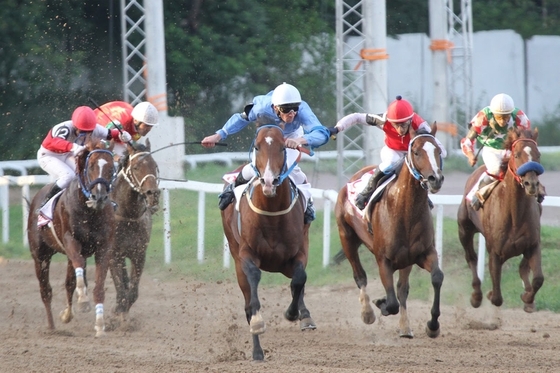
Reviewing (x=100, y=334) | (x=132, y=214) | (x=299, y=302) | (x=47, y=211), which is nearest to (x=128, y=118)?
(x=132, y=214)

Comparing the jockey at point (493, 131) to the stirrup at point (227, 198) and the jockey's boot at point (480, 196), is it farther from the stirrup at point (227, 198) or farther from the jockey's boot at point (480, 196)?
the stirrup at point (227, 198)

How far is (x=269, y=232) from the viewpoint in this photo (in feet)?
26.9

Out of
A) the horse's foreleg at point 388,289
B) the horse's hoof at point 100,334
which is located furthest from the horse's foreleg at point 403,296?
the horse's hoof at point 100,334

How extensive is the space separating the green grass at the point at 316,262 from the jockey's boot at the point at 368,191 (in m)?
2.43

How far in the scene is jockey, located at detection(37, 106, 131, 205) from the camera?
34.9 ft

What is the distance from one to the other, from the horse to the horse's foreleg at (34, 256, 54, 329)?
2.86 metres

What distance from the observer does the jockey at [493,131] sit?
10.3 m

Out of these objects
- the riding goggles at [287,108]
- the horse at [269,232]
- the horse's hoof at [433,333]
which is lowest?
the horse's hoof at [433,333]

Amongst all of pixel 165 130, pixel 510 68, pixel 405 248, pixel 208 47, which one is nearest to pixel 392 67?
pixel 510 68

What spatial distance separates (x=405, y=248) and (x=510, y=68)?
61.5ft

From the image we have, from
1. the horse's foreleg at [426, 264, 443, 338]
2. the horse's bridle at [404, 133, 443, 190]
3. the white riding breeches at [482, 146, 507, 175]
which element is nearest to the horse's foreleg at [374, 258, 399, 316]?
the horse's foreleg at [426, 264, 443, 338]

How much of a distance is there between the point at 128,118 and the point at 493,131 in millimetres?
3736

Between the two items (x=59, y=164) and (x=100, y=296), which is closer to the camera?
(x=100, y=296)

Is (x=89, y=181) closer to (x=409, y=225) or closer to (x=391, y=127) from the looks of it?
(x=391, y=127)
